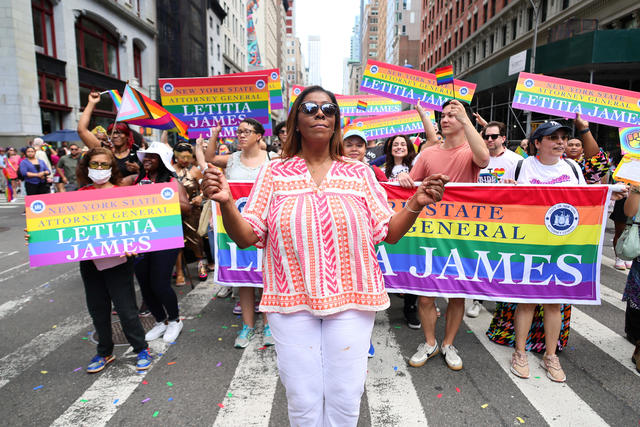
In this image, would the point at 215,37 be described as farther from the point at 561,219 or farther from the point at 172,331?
the point at 561,219

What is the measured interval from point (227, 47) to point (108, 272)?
5533 cm

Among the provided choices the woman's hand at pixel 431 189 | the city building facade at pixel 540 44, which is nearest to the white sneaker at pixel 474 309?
the woman's hand at pixel 431 189

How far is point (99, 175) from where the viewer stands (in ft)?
11.5

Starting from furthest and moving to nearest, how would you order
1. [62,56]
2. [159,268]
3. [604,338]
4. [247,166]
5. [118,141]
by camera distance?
[62,56]
[118,141]
[247,166]
[604,338]
[159,268]

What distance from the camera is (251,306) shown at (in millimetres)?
4312

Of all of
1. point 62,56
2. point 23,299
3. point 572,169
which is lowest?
point 23,299

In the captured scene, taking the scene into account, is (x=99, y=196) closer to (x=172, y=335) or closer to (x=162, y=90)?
(x=172, y=335)

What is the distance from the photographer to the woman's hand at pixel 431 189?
75.6 inches

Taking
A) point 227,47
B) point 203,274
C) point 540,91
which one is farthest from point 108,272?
point 227,47

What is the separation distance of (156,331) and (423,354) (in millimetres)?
2770

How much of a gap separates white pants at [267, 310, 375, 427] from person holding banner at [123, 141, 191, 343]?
238 centimetres

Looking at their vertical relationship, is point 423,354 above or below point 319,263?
below

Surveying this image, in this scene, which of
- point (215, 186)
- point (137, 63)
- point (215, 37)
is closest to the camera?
point (215, 186)

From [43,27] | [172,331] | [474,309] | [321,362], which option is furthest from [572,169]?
[43,27]
